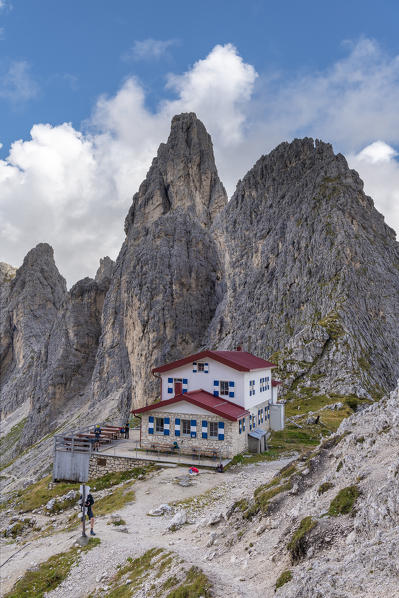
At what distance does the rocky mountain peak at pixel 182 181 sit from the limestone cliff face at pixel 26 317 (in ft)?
172

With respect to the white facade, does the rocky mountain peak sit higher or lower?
higher

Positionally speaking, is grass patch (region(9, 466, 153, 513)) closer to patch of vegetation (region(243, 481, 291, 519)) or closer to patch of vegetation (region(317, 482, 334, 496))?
patch of vegetation (region(243, 481, 291, 519))

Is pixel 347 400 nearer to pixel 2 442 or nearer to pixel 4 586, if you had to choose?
pixel 4 586

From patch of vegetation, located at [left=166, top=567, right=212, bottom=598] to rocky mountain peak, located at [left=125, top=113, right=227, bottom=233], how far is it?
5046 inches

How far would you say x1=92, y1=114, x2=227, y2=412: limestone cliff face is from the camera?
4454 inches

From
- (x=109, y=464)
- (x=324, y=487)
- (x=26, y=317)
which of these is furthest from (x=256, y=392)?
(x=26, y=317)

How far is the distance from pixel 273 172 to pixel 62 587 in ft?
337

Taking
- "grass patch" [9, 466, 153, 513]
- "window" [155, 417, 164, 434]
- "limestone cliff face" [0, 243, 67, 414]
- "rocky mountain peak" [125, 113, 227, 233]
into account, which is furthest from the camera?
"limestone cliff face" [0, 243, 67, 414]

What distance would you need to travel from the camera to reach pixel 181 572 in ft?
42.4

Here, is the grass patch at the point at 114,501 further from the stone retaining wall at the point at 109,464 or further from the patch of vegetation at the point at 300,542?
the patch of vegetation at the point at 300,542

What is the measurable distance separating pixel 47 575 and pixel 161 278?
102717 millimetres

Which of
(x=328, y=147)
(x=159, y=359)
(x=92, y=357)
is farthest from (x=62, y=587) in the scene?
(x=92, y=357)

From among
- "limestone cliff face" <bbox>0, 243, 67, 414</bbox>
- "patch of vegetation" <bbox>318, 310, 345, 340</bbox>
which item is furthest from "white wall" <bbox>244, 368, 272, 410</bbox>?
"limestone cliff face" <bbox>0, 243, 67, 414</bbox>

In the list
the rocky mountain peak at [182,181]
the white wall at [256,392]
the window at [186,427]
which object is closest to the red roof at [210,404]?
the white wall at [256,392]
